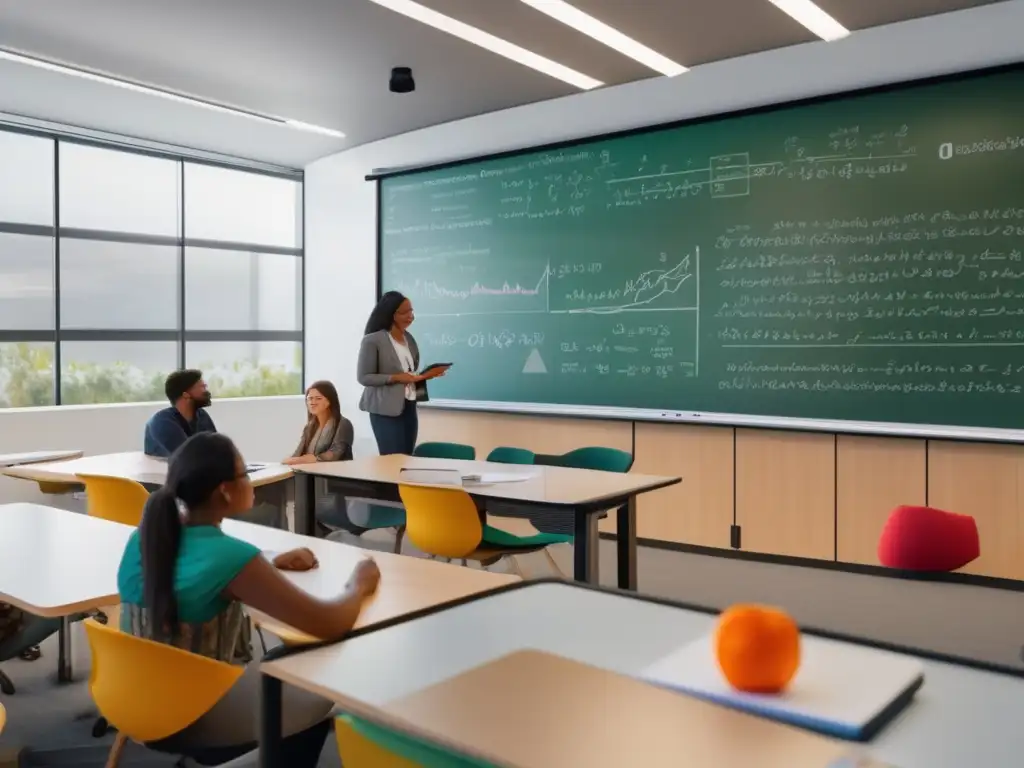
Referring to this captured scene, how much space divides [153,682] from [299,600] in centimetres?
39

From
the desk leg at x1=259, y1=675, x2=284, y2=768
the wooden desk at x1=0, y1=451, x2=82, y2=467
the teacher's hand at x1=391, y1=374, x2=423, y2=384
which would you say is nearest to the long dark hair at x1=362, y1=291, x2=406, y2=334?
the teacher's hand at x1=391, y1=374, x2=423, y2=384

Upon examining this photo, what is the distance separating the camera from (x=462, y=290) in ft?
21.8

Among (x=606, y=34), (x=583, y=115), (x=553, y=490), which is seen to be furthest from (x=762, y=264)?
(x=553, y=490)

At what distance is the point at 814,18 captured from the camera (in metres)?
4.60

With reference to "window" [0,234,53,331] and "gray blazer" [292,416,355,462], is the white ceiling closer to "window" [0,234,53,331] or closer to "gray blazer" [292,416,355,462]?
"window" [0,234,53,331]

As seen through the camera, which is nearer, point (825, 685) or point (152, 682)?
point (825, 685)

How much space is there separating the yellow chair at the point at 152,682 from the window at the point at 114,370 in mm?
5546

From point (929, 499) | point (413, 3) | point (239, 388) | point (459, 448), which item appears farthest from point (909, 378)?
point (239, 388)

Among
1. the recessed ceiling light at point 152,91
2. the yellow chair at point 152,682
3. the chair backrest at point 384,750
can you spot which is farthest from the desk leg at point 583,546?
the recessed ceiling light at point 152,91

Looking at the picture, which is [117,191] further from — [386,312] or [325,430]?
[325,430]

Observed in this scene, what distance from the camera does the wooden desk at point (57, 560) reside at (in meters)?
2.02

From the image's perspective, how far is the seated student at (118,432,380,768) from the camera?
69.8 inches

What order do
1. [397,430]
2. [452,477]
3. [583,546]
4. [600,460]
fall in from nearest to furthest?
[583,546] → [452,477] → [600,460] → [397,430]

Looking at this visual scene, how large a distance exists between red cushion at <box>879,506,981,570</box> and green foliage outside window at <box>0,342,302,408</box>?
6.26 metres
